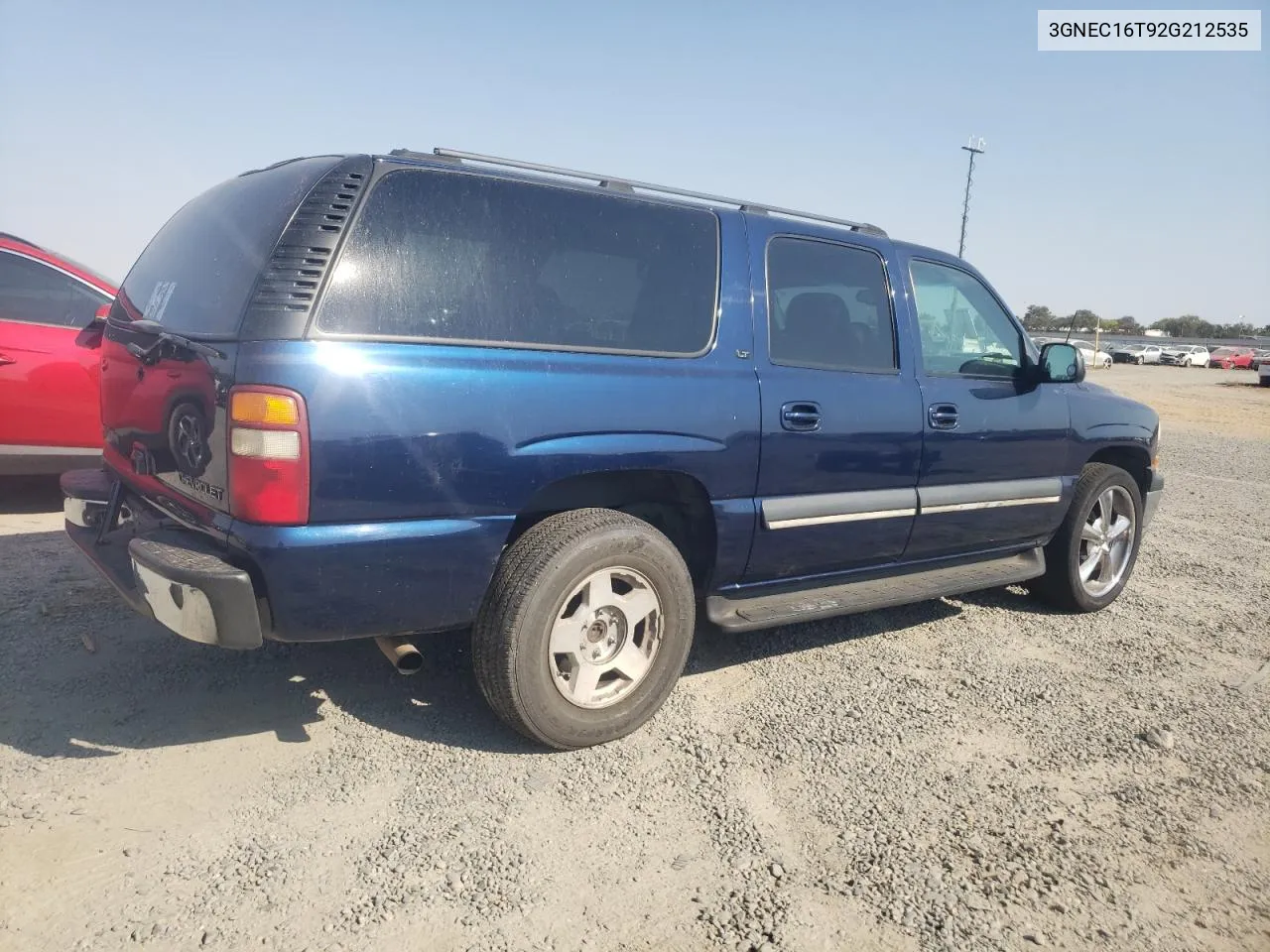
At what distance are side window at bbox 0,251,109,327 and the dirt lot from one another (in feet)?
6.20

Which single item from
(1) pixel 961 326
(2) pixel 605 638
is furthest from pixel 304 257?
(1) pixel 961 326

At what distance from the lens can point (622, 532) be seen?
301 cm

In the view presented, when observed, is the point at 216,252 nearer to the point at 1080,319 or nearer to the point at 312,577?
the point at 312,577

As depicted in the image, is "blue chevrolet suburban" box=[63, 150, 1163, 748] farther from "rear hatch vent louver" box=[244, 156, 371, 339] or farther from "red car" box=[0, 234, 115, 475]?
"red car" box=[0, 234, 115, 475]

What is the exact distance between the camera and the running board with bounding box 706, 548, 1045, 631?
3.45 meters

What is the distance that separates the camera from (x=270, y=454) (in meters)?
2.46

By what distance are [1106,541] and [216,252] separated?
14.9ft

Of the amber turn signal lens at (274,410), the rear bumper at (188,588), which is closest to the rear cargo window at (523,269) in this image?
the amber turn signal lens at (274,410)

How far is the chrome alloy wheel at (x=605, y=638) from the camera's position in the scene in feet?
9.79

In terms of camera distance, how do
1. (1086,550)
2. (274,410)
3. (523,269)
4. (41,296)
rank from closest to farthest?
(274,410), (523,269), (1086,550), (41,296)

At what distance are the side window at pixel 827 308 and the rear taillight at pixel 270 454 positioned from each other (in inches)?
71.0

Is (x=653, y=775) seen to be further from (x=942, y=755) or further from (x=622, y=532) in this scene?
(x=942, y=755)

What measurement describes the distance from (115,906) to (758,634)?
9.23 ft

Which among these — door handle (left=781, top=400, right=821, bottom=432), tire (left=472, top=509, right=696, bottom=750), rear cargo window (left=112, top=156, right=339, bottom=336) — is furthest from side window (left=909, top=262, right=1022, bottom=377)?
rear cargo window (left=112, top=156, right=339, bottom=336)
